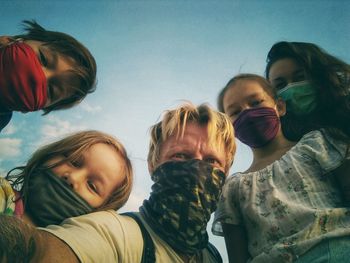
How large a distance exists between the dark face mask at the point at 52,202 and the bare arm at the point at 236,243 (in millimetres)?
1033

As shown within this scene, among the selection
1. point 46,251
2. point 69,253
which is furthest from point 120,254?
point 46,251

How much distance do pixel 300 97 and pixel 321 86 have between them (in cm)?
20

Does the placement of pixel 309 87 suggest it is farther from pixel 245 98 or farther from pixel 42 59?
pixel 42 59

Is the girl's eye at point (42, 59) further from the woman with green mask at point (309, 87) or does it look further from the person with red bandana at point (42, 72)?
the woman with green mask at point (309, 87)

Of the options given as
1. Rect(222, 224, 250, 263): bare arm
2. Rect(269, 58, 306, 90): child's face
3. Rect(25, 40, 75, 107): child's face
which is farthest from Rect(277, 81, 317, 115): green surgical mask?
Rect(25, 40, 75, 107): child's face

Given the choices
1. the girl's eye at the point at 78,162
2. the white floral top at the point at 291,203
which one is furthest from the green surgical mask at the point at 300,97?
the girl's eye at the point at 78,162

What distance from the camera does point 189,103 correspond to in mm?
2736

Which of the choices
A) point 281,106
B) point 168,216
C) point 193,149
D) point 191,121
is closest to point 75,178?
point 168,216

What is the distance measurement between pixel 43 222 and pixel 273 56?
107 inches

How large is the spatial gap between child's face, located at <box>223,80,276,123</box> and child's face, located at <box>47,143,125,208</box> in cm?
117

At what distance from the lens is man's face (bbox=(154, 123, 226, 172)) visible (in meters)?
2.32

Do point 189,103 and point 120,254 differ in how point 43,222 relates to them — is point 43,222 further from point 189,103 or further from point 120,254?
point 189,103

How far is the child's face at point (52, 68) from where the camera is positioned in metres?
2.86

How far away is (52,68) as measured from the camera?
2891mm
